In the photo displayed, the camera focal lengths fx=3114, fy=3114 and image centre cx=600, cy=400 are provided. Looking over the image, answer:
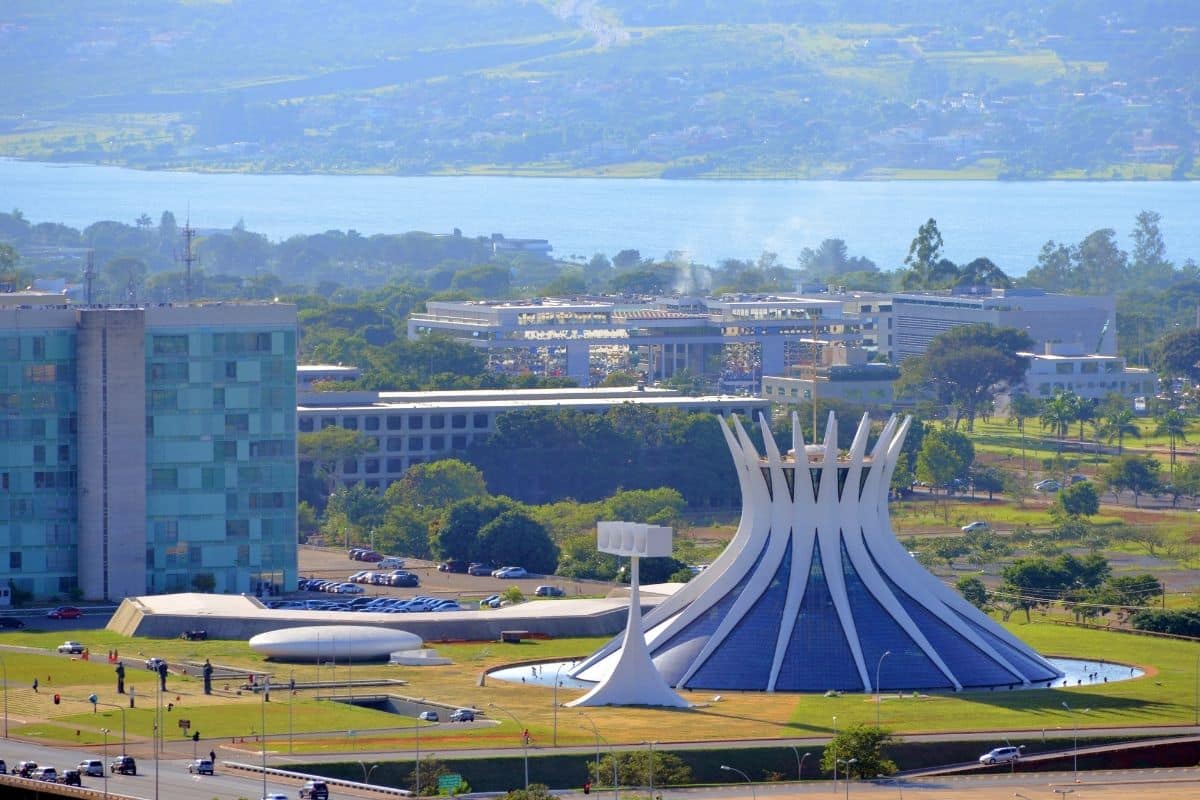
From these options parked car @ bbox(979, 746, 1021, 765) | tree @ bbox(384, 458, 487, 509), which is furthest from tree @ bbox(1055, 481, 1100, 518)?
parked car @ bbox(979, 746, 1021, 765)

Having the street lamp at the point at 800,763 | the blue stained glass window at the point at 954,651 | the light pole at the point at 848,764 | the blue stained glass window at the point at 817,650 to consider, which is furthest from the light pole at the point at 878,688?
the light pole at the point at 848,764

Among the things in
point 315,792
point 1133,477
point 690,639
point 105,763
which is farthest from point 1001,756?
point 1133,477

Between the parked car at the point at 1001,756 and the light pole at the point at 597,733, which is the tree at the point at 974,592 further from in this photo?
the parked car at the point at 1001,756

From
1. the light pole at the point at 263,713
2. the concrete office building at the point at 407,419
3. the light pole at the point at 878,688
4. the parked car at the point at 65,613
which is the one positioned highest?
the concrete office building at the point at 407,419

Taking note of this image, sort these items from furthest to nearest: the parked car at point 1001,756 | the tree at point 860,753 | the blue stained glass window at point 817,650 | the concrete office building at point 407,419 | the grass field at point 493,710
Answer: the concrete office building at point 407,419
the blue stained glass window at point 817,650
the grass field at point 493,710
the parked car at point 1001,756
the tree at point 860,753

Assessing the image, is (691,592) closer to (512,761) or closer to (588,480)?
(512,761)

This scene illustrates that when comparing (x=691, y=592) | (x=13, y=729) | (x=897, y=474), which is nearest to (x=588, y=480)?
(x=897, y=474)
